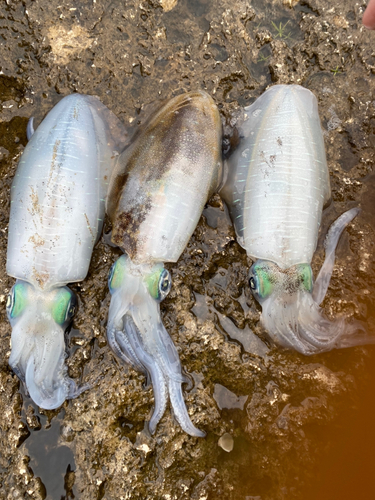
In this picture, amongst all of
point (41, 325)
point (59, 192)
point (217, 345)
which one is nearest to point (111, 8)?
point (59, 192)

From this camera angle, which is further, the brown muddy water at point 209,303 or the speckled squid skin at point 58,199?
the speckled squid skin at point 58,199

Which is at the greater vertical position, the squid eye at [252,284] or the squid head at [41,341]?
the squid eye at [252,284]

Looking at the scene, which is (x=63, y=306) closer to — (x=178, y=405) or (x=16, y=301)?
(x=16, y=301)

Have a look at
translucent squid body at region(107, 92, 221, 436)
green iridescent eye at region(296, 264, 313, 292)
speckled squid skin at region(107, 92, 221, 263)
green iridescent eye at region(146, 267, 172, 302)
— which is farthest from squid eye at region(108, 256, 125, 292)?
green iridescent eye at region(296, 264, 313, 292)

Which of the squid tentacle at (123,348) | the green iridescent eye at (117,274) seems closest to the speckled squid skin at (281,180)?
the green iridescent eye at (117,274)

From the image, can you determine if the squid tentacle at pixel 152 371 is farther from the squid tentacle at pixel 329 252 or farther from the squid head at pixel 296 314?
the squid tentacle at pixel 329 252

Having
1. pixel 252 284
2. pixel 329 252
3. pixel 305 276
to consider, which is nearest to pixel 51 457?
pixel 252 284

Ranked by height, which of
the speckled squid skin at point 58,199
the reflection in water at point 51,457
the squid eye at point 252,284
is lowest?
the reflection in water at point 51,457

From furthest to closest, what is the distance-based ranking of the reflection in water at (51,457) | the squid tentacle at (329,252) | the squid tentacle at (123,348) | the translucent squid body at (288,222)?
the squid tentacle at (329,252) → the translucent squid body at (288,222) → the squid tentacle at (123,348) → the reflection in water at (51,457)
